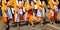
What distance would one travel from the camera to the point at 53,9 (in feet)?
44.3

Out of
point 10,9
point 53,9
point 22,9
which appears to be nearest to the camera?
point 10,9

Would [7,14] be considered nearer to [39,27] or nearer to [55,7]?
[39,27]

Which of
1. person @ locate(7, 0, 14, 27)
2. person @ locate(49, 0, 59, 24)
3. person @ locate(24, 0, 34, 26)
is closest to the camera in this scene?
person @ locate(7, 0, 14, 27)

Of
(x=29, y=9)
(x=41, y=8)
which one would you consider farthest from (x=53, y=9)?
(x=29, y=9)

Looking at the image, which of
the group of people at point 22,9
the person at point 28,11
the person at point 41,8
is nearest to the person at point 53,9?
the group of people at point 22,9

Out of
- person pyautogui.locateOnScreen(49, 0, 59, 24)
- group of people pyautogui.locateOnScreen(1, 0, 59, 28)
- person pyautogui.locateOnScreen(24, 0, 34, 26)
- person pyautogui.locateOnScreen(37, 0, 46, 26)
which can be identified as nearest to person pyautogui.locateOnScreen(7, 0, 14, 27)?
group of people pyautogui.locateOnScreen(1, 0, 59, 28)

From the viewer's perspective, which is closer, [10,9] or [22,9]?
[10,9]

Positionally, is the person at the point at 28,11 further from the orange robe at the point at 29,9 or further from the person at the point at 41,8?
the person at the point at 41,8

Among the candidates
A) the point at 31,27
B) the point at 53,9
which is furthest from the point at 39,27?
the point at 53,9

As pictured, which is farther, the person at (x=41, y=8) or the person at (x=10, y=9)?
the person at (x=41, y=8)

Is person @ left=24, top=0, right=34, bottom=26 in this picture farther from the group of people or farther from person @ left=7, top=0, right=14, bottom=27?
person @ left=7, top=0, right=14, bottom=27

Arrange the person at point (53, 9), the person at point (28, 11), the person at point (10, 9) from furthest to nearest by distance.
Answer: the person at point (53, 9), the person at point (28, 11), the person at point (10, 9)

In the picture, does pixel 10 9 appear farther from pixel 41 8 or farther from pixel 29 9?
pixel 41 8

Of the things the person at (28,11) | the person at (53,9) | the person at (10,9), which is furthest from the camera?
the person at (53,9)
